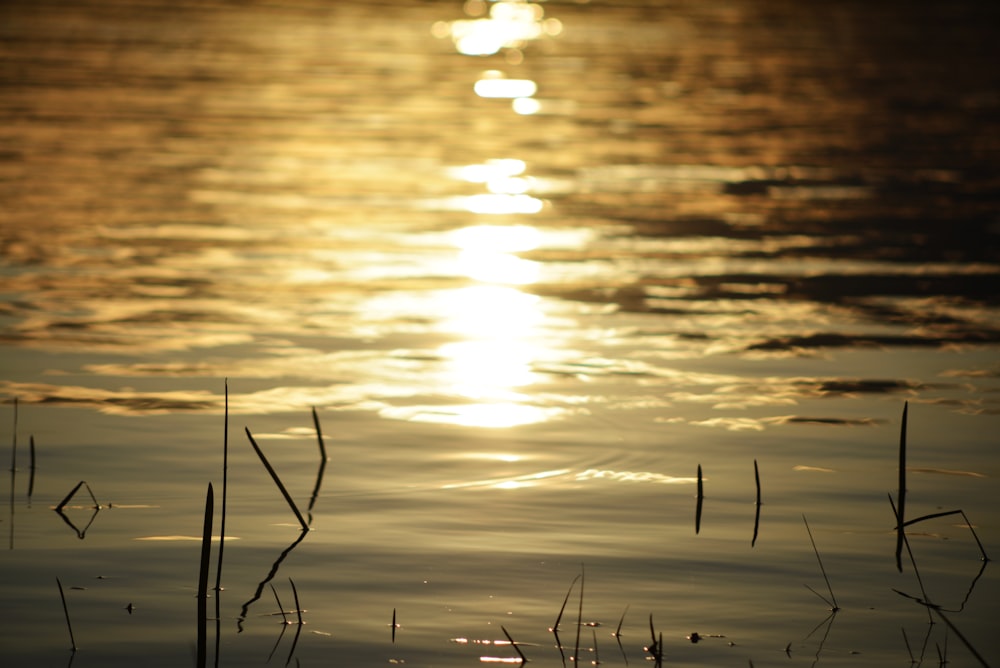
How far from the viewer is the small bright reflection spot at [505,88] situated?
33.6 m

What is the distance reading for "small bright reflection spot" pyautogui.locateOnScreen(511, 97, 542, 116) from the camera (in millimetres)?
30109

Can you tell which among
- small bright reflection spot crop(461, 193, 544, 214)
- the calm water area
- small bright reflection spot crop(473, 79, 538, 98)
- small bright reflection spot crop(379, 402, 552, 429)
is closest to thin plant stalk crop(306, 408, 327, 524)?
the calm water area

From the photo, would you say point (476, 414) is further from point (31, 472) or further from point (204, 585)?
point (204, 585)

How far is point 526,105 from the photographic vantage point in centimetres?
3128

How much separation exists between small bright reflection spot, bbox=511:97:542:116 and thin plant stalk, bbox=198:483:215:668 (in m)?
24.5

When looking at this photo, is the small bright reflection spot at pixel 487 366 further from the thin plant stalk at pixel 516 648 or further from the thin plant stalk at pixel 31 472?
the thin plant stalk at pixel 516 648

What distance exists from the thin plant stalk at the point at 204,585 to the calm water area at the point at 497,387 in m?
0.03

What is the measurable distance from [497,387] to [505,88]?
25.3 metres

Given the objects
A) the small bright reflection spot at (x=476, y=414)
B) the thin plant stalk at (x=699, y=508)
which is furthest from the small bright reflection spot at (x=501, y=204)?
the thin plant stalk at (x=699, y=508)

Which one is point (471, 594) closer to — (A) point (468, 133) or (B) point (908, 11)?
(A) point (468, 133)

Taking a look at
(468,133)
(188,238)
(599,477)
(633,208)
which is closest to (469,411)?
(599,477)

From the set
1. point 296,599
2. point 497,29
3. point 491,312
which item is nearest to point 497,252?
point 491,312

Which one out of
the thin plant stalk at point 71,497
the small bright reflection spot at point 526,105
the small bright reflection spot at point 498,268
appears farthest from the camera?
the small bright reflection spot at point 526,105

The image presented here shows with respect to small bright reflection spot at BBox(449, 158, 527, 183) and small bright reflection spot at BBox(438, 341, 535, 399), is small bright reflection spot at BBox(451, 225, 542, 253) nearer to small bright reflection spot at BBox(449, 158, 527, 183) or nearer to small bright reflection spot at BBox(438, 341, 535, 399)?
small bright reflection spot at BBox(449, 158, 527, 183)
